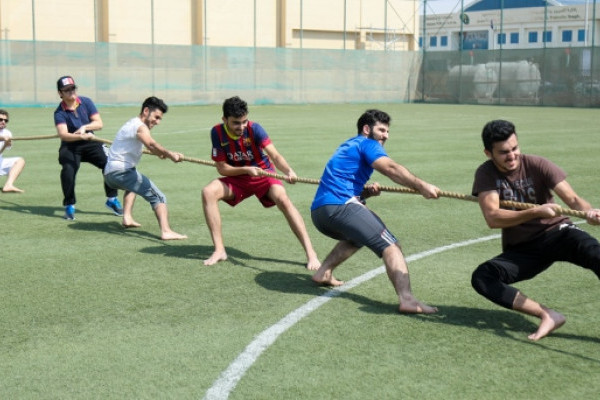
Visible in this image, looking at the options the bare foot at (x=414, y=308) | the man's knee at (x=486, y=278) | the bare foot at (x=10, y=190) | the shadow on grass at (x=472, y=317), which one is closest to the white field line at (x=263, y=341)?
the shadow on grass at (x=472, y=317)

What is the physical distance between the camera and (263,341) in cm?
564

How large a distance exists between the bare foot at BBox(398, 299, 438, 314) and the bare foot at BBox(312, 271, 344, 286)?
973 mm

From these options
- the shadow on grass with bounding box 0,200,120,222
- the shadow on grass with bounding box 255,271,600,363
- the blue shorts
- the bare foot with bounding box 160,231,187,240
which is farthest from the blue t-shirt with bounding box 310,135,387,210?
the shadow on grass with bounding box 0,200,120,222

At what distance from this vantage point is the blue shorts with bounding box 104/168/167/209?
9.67 metres

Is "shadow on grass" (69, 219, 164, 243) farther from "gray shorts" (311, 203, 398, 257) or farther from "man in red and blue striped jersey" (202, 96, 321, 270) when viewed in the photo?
"gray shorts" (311, 203, 398, 257)

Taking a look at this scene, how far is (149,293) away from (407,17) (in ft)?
171

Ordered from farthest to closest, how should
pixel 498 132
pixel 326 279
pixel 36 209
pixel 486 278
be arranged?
pixel 36 209 → pixel 326 279 → pixel 486 278 → pixel 498 132

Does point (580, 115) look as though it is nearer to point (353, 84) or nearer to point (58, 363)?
point (353, 84)

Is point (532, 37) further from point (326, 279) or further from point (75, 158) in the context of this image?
point (326, 279)

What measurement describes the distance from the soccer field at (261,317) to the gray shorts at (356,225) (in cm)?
49

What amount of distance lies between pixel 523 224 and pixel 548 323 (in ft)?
2.42

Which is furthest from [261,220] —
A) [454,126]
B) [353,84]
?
[353,84]

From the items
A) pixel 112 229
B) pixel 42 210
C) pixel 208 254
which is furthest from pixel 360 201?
pixel 42 210

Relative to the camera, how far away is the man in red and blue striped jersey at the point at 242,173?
815 centimetres
